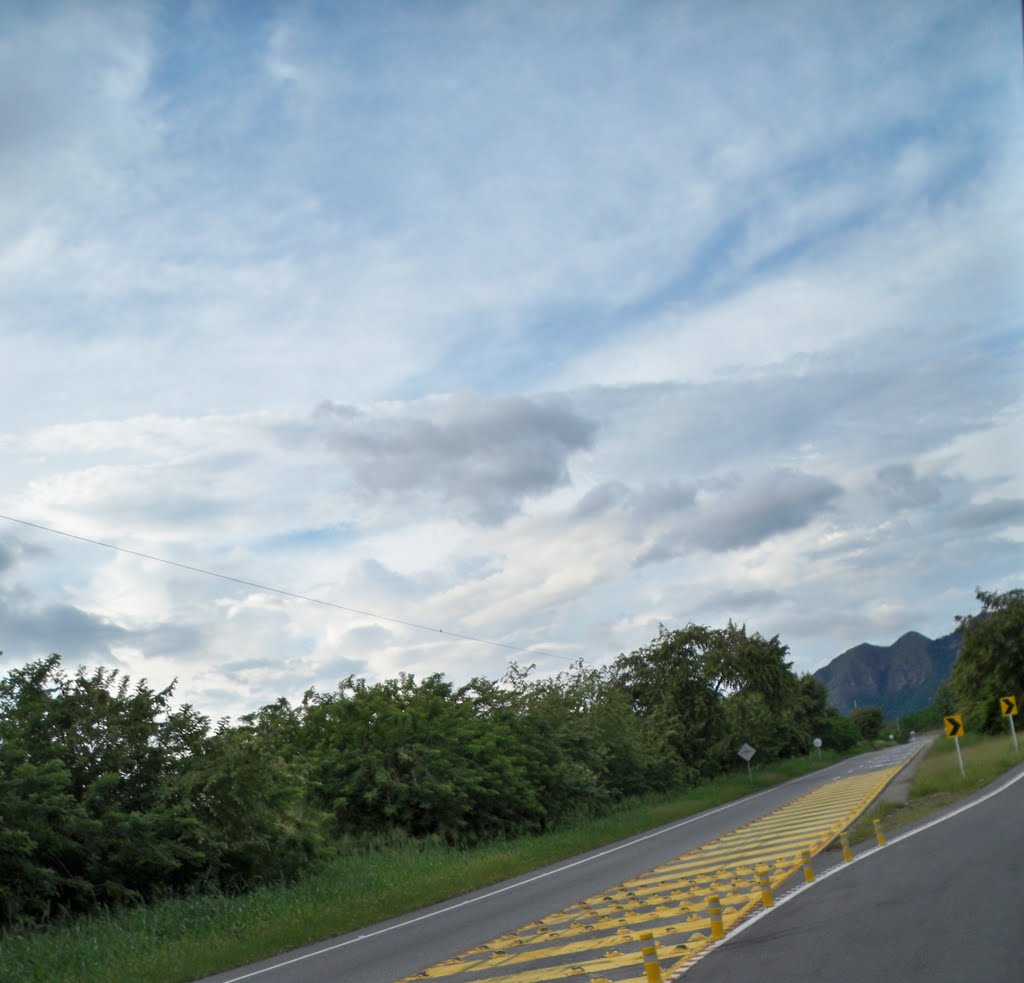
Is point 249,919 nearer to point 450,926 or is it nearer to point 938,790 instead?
point 450,926

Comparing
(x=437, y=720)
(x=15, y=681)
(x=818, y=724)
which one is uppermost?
(x=15, y=681)

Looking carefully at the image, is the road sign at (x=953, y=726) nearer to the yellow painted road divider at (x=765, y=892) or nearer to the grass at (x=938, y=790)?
the grass at (x=938, y=790)

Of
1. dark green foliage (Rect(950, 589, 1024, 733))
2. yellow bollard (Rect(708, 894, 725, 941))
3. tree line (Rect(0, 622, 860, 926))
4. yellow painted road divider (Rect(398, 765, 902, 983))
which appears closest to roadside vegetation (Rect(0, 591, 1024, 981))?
tree line (Rect(0, 622, 860, 926))

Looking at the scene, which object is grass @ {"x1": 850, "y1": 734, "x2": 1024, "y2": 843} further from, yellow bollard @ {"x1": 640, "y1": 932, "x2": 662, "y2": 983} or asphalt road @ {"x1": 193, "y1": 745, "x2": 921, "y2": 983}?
yellow bollard @ {"x1": 640, "y1": 932, "x2": 662, "y2": 983}

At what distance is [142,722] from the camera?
74.7ft

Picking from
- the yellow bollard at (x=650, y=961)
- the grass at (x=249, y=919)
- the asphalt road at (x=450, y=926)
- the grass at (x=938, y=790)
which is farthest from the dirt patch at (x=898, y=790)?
the yellow bollard at (x=650, y=961)

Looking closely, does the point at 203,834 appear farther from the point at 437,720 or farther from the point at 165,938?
the point at 437,720

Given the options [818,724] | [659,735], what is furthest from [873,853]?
[818,724]

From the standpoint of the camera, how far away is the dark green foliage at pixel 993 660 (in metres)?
69.0

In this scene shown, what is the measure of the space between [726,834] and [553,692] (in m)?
16.0

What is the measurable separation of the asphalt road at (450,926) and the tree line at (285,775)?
5.45 metres

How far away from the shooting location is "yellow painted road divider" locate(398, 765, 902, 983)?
36.5 ft

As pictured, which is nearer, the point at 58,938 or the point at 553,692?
the point at 58,938

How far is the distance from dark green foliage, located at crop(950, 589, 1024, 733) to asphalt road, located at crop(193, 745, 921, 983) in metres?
49.0
